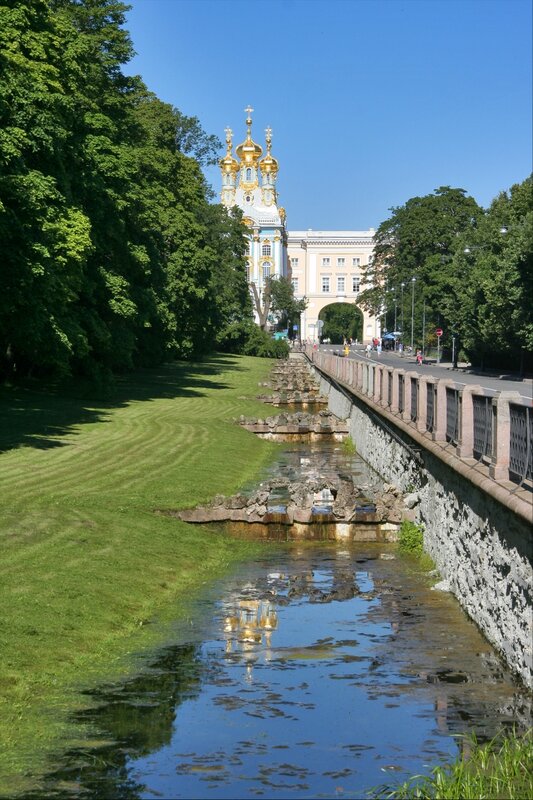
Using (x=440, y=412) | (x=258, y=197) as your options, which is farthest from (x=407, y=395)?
(x=258, y=197)

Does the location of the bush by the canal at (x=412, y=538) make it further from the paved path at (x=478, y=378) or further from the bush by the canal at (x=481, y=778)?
the bush by the canal at (x=481, y=778)

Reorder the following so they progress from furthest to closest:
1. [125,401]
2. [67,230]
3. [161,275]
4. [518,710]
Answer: [161,275]
[125,401]
[67,230]
[518,710]

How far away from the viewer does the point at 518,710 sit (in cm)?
1170

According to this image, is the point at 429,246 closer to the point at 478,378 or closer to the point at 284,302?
the point at 284,302

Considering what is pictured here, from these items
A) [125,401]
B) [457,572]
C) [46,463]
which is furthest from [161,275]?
[457,572]

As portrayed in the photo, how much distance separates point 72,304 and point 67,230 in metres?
5.94

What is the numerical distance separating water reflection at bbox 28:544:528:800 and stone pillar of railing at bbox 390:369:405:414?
1257 cm

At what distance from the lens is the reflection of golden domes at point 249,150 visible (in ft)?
637

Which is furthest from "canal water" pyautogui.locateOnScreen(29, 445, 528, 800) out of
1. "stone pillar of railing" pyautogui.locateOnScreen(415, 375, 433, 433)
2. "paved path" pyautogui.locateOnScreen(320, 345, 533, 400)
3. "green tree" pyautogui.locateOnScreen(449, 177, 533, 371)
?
"green tree" pyautogui.locateOnScreen(449, 177, 533, 371)

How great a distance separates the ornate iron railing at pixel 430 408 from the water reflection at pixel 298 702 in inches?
196

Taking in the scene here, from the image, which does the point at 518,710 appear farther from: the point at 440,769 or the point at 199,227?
the point at 199,227

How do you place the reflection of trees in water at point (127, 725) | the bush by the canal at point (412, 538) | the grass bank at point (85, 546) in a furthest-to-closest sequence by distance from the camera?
the bush by the canal at point (412, 538)
the grass bank at point (85, 546)
the reflection of trees in water at point (127, 725)

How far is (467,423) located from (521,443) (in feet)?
12.0

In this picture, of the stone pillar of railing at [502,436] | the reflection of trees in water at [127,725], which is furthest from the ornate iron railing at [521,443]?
the reflection of trees in water at [127,725]
